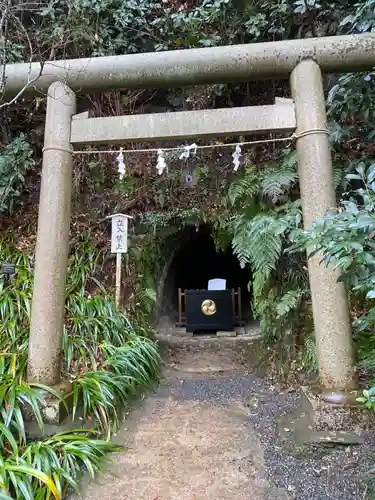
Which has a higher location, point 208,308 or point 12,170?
point 12,170

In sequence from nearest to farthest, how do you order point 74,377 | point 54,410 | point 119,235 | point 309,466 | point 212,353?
1. point 309,466
2. point 54,410
3. point 74,377
4. point 119,235
5. point 212,353

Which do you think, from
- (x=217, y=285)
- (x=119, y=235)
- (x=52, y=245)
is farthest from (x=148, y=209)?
(x=52, y=245)

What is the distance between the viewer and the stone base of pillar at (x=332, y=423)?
8.34 ft

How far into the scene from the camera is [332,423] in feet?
8.55

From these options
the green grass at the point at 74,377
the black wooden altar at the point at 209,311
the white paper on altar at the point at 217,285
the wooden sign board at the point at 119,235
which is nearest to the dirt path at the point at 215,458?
the green grass at the point at 74,377

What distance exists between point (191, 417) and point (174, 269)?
172 inches

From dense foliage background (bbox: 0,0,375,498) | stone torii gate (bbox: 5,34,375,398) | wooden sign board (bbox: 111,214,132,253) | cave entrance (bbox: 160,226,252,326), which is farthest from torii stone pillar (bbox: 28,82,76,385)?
cave entrance (bbox: 160,226,252,326)

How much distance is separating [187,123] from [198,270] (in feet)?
20.2

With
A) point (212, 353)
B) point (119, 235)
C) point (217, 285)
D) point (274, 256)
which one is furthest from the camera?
point (217, 285)

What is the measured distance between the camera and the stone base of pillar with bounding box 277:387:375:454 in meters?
2.54

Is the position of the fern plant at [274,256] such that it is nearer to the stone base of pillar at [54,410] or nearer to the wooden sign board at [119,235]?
the wooden sign board at [119,235]

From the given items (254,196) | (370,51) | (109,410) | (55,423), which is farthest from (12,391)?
(370,51)

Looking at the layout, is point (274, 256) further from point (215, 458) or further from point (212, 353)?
point (212, 353)

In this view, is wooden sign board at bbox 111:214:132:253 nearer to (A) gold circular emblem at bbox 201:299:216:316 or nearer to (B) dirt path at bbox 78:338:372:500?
(B) dirt path at bbox 78:338:372:500
